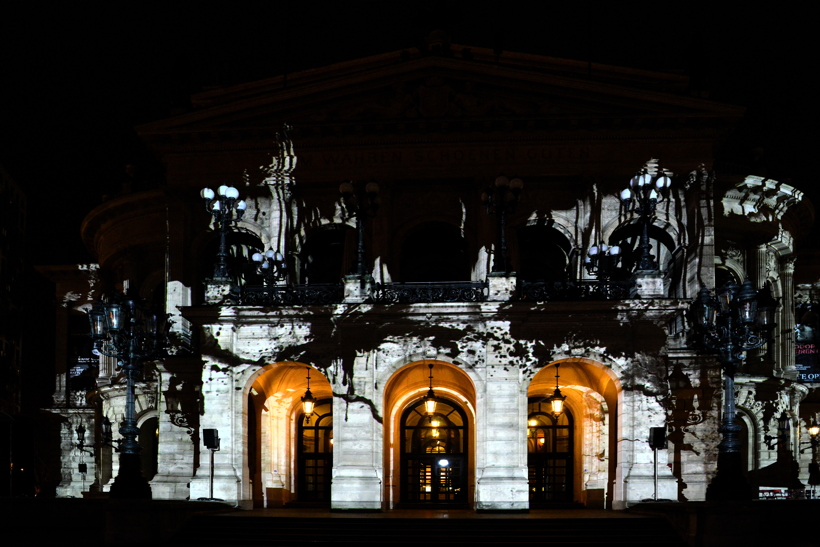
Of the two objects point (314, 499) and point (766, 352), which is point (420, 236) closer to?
point (314, 499)

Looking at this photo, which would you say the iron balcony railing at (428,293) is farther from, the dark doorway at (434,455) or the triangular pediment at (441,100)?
the triangular pediment at (441,100)

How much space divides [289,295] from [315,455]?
26.4 feet

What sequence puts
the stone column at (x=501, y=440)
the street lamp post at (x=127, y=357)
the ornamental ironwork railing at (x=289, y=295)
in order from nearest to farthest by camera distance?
1. the street lamp post at (x=127, y=357)
2. the stone column at (x=501, y=440)
3. the ornamental ironwork railing at (x=289, y=295)

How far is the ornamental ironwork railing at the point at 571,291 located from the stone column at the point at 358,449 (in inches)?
220

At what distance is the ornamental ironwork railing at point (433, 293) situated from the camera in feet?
121

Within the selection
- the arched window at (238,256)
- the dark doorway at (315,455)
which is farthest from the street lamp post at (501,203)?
the dark doorway at (315,455)

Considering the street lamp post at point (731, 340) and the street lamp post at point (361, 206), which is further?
the street lamp post at point (361, 206)

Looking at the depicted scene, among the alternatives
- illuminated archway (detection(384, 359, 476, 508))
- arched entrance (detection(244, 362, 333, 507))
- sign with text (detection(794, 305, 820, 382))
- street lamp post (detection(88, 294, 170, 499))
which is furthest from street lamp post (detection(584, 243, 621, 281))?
street lamp post (detection(88, 294, 170, 499))

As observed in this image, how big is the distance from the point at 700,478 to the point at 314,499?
1378cm

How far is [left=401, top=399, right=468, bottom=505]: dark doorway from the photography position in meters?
41.2

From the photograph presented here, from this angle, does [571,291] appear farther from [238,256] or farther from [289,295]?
[238,256]

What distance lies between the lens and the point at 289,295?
37.6m

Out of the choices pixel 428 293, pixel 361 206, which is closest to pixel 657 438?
pixel 428 293

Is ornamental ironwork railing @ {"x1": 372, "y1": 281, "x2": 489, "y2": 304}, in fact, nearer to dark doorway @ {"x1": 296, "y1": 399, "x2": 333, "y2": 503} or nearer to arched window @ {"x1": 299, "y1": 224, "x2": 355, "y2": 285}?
arched window @ {"x1": 299, "y1": 224, "x2": 355, "y2": 285}
